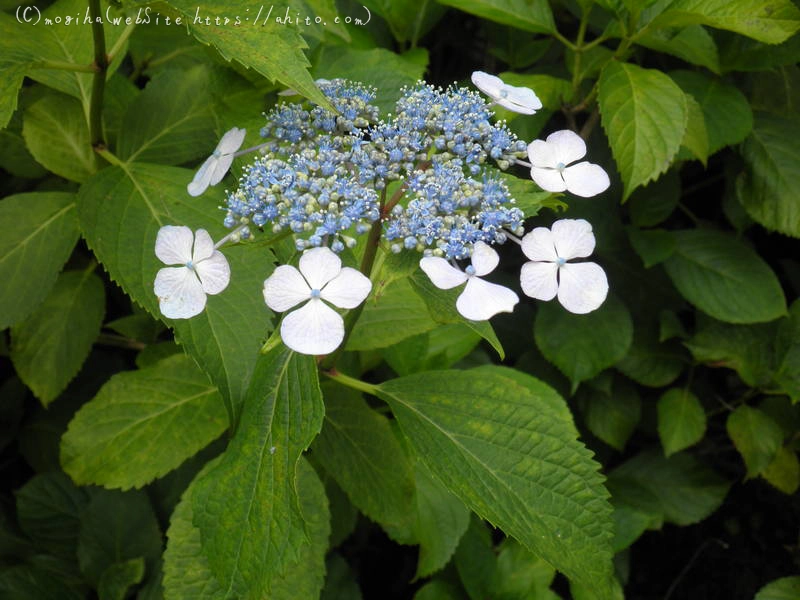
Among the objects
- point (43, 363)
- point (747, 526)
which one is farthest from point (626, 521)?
point (43, 363)

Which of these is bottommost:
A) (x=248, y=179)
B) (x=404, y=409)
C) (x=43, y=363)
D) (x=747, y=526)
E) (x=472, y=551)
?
(x=747, y=526)

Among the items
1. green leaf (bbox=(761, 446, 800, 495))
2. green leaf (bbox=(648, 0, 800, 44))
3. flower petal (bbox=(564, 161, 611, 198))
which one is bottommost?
green leaf (bbox=(761, 446, 800, 495))

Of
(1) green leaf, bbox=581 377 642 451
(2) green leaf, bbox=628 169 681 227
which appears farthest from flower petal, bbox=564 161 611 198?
(1) green leaf, bbox=581 377 642 451

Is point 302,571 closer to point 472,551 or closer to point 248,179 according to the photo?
point 472,551

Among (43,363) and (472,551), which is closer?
(43,363)

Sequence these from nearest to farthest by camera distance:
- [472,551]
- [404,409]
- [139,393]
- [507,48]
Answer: [404,409]
[139,393]
[472,551]
[507,48]

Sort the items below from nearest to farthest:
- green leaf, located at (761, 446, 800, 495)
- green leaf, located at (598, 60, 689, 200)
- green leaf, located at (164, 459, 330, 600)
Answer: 1. green leaf, located at (164, 459, 330, 600)
2. green leaf, located at (598, 60, 689, 200)
3. green leaf, located at (761, 446, 800, 495)

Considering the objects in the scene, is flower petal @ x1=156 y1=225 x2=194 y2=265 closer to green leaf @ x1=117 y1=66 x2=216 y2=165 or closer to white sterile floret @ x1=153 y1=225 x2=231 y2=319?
white sterile floret @ x1=153 y1=225 x2=231 y2=319

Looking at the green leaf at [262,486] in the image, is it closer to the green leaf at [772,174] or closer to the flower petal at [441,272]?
the flower petal at [441,272]
